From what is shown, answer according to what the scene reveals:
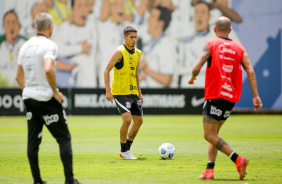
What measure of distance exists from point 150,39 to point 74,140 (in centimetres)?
2276

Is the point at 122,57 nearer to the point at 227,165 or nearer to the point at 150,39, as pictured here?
the point at 227,165

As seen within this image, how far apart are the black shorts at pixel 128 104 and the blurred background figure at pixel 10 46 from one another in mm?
27704

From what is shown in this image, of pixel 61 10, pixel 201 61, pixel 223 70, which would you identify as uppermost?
pixel 61 10

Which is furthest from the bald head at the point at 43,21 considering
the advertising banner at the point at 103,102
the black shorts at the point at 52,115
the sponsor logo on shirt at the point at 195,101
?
the sponsor logo on shirt at the point at 195,101

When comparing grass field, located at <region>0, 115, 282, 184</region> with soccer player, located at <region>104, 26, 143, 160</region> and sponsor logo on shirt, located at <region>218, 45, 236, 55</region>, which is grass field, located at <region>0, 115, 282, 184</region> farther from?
sponsor logo on shirt, located at <region>218, 45, 236, 55</region>

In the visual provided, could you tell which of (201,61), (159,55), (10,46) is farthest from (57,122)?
(10,46)

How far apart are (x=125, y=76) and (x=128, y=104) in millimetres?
594

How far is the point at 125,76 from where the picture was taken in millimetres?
10922

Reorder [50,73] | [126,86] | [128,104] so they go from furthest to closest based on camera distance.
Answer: [126,86] < [128,104] < [50,73]

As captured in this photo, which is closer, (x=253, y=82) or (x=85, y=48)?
(x=253, y=82)

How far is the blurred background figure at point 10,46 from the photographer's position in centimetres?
3741

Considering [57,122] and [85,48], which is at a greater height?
[57,122]

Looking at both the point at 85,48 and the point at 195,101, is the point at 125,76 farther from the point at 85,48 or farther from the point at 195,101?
the point at 85,48

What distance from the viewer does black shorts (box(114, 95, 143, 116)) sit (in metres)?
10.8
